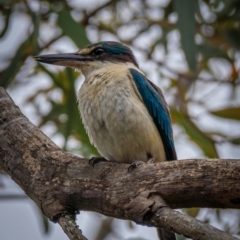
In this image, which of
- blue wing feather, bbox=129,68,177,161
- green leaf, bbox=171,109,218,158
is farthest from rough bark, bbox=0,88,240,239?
green leaf, bbox=171,109,218,158

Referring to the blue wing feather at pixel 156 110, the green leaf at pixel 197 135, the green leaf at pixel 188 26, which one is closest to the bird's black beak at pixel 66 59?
the blue wing feather at pixel 156 110

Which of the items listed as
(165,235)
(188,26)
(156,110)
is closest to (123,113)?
(156,110)

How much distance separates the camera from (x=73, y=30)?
4.65 metres

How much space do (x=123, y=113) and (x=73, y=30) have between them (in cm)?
109

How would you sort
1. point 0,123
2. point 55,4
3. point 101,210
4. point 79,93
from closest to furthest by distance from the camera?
1. point 101,210
2. point 0,123
3. point 79,93
4. point 55,4

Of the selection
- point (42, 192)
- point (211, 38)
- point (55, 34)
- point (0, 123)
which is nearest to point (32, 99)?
point (55, 34)

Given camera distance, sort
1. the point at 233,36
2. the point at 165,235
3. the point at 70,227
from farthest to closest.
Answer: the point at 233,36
the point at 165,235
the point at 70,227

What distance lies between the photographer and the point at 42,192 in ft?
10.5

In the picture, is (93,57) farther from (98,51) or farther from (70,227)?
(70,227)

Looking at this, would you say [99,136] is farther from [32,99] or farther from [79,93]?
[32,99]

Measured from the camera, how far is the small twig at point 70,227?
9.09ft

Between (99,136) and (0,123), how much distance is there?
1.93 ft

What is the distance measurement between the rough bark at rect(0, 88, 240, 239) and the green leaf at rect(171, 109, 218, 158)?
70.5 inches

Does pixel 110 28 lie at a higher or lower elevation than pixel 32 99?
higher
